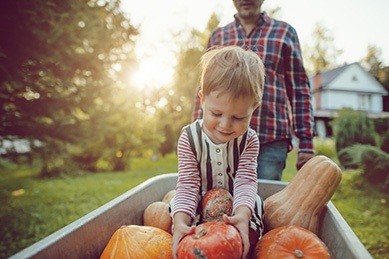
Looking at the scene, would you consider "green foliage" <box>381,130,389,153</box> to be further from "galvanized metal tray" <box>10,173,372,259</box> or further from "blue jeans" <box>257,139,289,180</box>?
"galvanized metal tray" <box>10,173,372,259</box>

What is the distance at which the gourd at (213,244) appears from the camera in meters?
1.24

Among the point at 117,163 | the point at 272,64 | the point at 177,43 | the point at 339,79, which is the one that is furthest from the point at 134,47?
the point at 339,79

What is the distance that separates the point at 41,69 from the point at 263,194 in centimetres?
351

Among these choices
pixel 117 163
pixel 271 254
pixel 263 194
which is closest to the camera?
pixel 271 254

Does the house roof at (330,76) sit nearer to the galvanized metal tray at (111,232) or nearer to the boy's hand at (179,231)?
the galvanized metal tray at (111,232)

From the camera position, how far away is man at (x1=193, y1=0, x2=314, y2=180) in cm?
234

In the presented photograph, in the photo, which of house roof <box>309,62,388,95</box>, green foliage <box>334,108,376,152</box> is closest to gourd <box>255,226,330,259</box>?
green foliage <box>334,108,376,152</box>

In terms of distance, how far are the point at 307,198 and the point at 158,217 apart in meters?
0.87

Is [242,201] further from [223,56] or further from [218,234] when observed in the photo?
[223,56]

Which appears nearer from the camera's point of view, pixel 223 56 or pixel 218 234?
pixel 218 234

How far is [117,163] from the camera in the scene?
1226cm

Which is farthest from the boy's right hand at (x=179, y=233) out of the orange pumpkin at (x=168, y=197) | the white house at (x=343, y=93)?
the white house at (x=343, y=93)

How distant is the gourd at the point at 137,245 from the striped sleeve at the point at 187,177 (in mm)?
200

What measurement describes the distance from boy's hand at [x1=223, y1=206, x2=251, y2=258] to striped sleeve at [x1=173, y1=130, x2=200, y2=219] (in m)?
0.25
